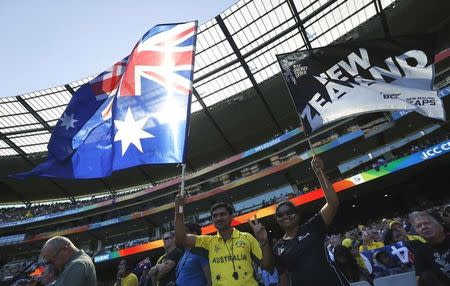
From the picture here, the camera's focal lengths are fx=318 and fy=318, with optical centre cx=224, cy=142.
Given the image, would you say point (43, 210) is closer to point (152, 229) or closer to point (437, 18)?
point (152, 229)

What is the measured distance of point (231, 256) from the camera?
115 inches

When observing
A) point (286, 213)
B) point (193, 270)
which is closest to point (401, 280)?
point (286, 213)

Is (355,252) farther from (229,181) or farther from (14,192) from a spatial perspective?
(14,192)

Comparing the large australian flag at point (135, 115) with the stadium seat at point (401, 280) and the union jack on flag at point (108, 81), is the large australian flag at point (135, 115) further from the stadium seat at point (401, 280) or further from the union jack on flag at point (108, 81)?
the stadium seat at point (401, 280)

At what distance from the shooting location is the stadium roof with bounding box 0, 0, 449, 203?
22188 millimetres

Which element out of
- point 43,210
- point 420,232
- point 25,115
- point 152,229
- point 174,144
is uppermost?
point 25,115

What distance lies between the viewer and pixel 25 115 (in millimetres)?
28594

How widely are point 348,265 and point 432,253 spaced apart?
8.89ft

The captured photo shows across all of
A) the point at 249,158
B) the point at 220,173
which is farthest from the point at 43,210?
the point at 249,158

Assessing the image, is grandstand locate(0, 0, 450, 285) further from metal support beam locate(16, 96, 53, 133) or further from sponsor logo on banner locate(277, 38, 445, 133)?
sponsor logo on banner locate(277, 38, 445, 133)

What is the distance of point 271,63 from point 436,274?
23.9 m

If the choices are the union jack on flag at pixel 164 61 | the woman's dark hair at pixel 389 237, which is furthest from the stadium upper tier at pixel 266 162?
the union jack on flag at pixel 164 61

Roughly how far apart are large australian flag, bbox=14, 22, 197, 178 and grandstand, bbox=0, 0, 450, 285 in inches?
624

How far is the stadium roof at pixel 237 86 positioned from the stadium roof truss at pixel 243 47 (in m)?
0.07
